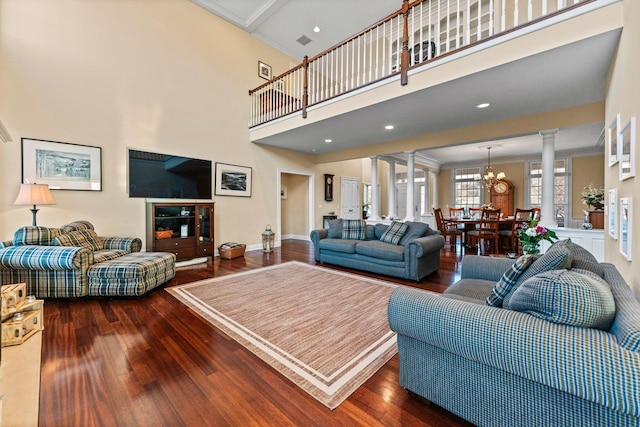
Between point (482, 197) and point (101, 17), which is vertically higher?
point (101, 17)

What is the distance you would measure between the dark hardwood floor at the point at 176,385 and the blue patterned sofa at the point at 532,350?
0.91 ft

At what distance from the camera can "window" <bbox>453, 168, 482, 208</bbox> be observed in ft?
31.0

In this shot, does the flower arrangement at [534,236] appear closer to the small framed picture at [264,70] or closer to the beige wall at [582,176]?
the small framed picture at [264,70]

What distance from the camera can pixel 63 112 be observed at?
410 centimetres

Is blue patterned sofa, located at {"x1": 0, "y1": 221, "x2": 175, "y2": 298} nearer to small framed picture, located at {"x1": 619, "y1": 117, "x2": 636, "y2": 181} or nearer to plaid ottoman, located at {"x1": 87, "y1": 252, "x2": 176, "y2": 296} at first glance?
plaid ottoman, located at {"x1": 87, "y1": 252, "x2": 176, "y2": 296}

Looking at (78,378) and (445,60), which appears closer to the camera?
(78,378)

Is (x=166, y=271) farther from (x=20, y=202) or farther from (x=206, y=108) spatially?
(x=206, y=108)

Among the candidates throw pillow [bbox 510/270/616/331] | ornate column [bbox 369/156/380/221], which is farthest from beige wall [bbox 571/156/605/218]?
throw pillow [bbox 510/270/616/331]

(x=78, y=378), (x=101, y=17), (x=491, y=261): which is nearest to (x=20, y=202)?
(x=78, y=378)

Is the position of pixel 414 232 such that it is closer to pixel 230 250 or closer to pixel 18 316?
pixel 230 250

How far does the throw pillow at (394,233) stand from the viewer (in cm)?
447

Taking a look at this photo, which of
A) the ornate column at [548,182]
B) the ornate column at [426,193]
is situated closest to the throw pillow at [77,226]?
the ornate column at [548,182]

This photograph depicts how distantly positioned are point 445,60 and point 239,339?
3.77 meters

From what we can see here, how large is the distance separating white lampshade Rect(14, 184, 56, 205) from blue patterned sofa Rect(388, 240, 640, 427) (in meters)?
4.30
